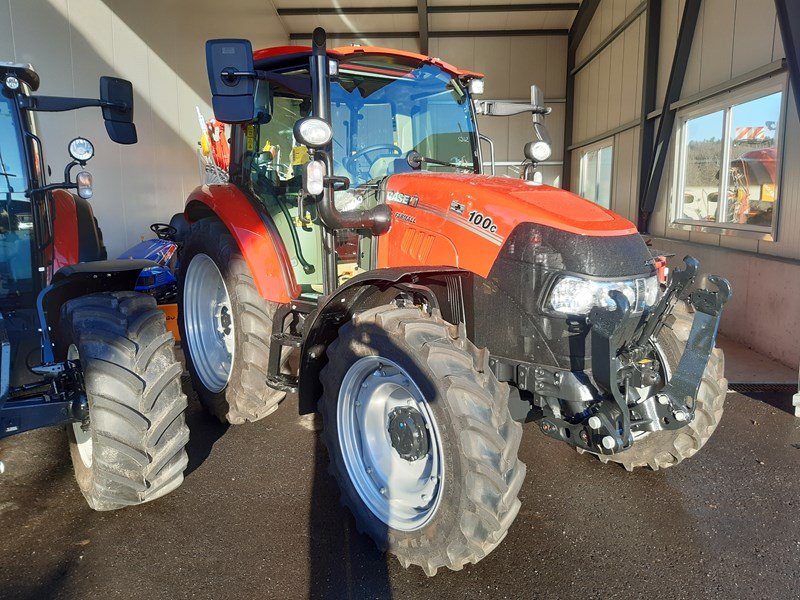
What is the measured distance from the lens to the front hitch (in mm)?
2535

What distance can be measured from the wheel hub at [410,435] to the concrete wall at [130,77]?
6.07 m

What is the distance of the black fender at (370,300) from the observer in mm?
2760

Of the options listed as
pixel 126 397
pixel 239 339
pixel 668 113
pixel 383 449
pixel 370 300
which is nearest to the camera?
pixel 126 397

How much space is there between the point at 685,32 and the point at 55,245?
832 cm

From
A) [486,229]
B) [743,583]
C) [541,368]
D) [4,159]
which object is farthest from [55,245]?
[743,583]

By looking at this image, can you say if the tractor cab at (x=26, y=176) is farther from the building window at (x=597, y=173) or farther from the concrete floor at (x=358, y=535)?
the building window at (x=597, y=173)

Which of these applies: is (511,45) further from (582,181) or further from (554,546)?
(554,546)

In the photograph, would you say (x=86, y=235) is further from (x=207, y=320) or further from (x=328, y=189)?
(x=328, y=189)

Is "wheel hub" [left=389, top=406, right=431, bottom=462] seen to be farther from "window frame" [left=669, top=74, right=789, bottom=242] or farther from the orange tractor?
"window frame" [left=669, top=74, right=789, bottom=242]

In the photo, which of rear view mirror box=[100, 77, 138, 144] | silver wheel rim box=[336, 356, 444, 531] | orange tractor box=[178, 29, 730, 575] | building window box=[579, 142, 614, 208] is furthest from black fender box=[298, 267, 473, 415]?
building window box=[579, 142, 614, 208]

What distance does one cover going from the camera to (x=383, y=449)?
2.91m

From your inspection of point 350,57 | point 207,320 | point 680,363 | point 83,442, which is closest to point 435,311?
point 680,363

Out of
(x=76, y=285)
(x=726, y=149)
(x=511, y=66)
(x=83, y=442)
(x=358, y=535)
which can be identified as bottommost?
(x=358, y=535)

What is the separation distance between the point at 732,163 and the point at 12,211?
747cm
